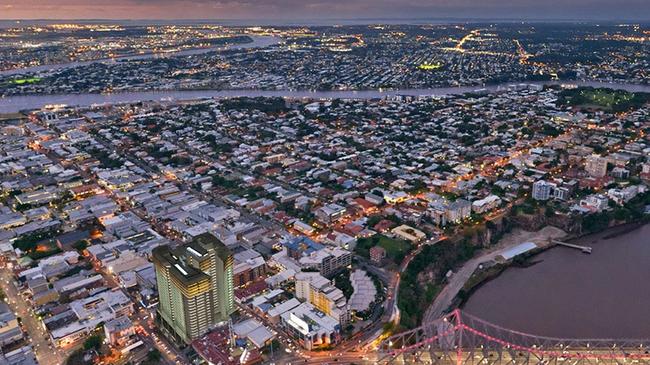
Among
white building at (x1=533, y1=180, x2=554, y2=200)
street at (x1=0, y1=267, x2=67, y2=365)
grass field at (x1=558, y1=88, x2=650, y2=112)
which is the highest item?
grass field at (x1=558, y1=88, x2=650, y2=112)

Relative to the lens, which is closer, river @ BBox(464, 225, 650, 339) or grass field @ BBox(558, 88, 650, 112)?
river @ BBox(464, 225, 650, 339)

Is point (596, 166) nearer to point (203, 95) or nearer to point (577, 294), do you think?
point (577, 294)

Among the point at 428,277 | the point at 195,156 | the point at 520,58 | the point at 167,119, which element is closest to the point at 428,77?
the point at 520,58

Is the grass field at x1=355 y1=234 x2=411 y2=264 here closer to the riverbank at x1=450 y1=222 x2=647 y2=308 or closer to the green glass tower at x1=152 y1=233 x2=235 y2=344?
the riverbank at x1=450 y1=222 x2=647 y2=308

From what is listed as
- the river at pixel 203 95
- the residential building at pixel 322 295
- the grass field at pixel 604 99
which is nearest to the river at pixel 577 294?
the residential building at pixel 322 295

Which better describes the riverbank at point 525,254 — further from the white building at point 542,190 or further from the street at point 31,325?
the street at point 31,325

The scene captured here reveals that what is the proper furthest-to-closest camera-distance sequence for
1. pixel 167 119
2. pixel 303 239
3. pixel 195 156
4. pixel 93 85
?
pixel 93 85
pixel 167 119
pixel 195 156
pixel 303 239

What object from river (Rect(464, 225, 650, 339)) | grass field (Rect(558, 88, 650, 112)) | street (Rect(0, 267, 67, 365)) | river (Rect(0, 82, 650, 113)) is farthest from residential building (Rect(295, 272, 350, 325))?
river (Rect(0, 82, 650, 113))

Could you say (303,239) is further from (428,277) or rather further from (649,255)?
(649,255)
